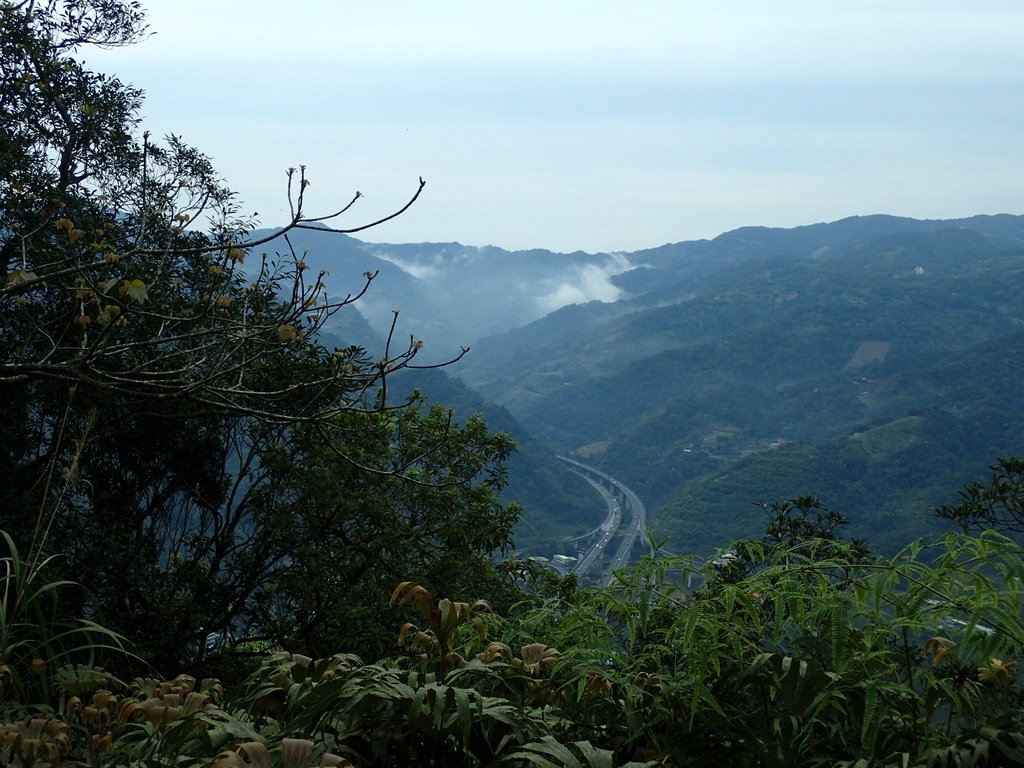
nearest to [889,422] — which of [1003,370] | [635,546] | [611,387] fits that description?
[1003,370]

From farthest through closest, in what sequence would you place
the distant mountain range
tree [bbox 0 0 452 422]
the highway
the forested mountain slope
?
the forested mountain slope, the distant mountain range, the highway, tree [bbox 0 0 452 422]

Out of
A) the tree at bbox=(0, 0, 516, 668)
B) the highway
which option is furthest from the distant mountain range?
the tree at bbox=(0, 0, 516, 668)

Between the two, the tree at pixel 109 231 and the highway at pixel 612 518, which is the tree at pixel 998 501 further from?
the highway at pixel 612 518

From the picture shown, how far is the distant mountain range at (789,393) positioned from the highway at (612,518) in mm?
1861

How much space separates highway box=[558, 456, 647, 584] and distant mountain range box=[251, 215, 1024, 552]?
1.86 metres

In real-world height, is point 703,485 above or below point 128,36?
below

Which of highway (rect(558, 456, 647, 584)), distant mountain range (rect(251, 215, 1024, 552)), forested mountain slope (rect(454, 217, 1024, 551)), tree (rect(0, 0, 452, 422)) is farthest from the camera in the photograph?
forested mountain slope (rect(454, 217, 1024, 551))

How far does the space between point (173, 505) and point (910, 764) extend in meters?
7.33

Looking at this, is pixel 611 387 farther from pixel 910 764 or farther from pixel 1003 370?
pixel 910 764

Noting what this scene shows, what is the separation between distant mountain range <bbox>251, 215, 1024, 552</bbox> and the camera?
59.8 m

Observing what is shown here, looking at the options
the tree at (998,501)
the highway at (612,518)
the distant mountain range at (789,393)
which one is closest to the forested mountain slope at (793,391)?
the distant mountain range at (789,393)

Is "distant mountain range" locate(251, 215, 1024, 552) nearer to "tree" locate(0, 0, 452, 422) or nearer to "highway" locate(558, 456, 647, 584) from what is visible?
"highway" locate(558, 456, 647, 584)

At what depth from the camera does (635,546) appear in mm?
55406

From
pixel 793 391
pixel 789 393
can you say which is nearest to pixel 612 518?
pixel 789 393
